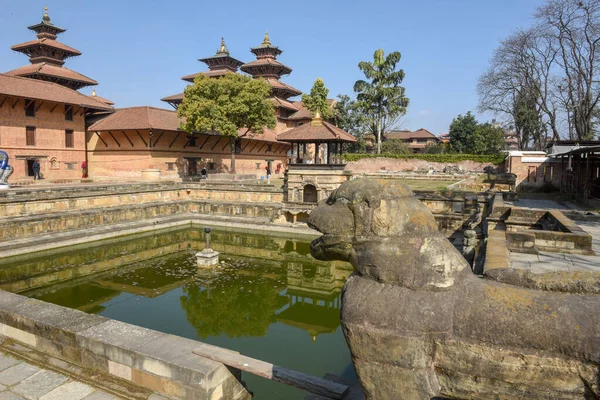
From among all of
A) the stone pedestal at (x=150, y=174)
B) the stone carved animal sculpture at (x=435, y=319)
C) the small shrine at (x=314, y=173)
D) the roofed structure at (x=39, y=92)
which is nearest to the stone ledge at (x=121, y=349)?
the stone carved animal sculpture at (x=435, y=319)

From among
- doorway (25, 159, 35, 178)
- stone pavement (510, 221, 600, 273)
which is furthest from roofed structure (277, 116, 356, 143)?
doorway (25, 159, 35, 178)

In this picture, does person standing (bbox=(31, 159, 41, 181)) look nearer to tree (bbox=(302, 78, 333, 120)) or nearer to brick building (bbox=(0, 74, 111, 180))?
brick building (bbox=(0, 74, 111, 180))

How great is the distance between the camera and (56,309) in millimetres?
5160

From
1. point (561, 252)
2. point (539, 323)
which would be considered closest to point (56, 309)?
point (539, 323)

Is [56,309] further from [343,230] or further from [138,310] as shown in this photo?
[138,310]

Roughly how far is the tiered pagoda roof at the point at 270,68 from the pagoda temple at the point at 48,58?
17734 millimetres

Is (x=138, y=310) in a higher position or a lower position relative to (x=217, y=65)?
lower

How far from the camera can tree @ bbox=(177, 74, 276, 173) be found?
27.3 meters

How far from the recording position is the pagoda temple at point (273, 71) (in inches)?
1693

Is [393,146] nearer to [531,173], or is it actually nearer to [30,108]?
[531,173]

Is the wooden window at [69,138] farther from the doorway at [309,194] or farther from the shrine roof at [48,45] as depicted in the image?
the doorway at [309,194]

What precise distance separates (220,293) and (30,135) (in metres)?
23.0

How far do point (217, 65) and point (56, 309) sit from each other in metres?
43.0

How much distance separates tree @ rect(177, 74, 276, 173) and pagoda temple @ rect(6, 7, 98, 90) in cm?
1279
